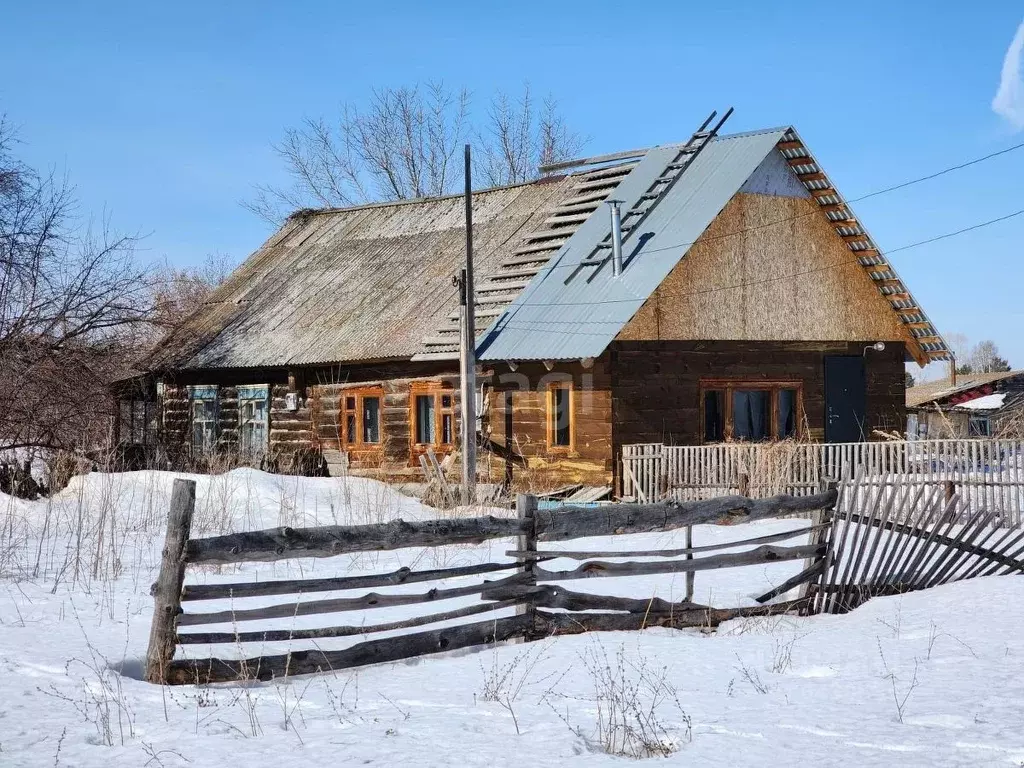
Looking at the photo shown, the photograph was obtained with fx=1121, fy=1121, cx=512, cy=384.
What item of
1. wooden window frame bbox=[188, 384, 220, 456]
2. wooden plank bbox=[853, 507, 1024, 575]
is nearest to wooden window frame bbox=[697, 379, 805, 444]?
wooden plank bbox=[853, 507, 1024, 575]

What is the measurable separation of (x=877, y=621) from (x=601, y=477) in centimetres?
975

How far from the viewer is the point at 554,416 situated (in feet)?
63.9

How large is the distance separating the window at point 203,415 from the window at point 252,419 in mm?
899

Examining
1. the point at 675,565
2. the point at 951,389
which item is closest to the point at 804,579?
the point at 675,565

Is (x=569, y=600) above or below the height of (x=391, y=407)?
below

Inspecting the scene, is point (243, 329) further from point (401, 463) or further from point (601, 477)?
point (601, 477)

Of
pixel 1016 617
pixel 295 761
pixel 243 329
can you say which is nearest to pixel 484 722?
pixel 295 761

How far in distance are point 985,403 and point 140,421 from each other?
3610cm

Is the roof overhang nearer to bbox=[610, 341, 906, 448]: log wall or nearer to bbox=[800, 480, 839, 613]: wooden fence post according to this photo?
bbox=[610, 341, 906, 448]: log wall

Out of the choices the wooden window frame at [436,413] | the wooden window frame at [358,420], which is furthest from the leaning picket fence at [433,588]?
the wooden window frame at [358,420]

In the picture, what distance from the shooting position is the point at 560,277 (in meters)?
20.5

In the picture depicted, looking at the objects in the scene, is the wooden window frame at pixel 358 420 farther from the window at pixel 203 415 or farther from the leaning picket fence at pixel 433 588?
the leaning picket fence at pixel 433 588

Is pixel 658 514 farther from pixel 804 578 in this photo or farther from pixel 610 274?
pixel 610 274

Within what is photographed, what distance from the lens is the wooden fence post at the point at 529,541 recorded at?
848cm
